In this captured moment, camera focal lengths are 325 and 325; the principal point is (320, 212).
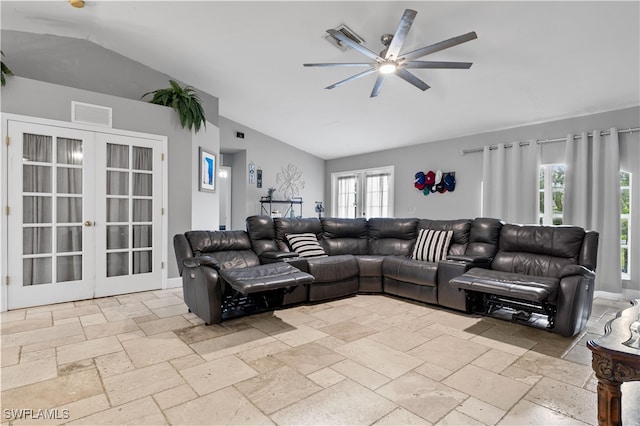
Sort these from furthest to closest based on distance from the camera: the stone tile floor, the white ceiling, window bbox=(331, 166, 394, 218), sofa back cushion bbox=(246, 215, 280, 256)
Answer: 1. window bbox=(331, 166, 394, 218)
2. sofa back cushion bbox=(246, 215, 280, 256)
3. the white ceiling
4. the stone tile floor

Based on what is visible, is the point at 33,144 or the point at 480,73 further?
the point at 480,73

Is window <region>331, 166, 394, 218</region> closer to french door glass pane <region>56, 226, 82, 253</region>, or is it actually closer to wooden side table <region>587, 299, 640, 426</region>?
french door glass pane <region>56, 226, 82, 253</region>

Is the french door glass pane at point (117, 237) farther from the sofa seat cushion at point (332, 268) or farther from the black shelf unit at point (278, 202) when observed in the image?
the black shelf unit at point (278, 202)

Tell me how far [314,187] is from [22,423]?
7.04m

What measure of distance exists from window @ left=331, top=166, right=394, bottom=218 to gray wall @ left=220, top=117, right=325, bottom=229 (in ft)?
2.60

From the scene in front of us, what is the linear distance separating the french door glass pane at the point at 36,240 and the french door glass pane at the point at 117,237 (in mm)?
591

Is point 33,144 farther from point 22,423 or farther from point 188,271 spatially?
point 22,423

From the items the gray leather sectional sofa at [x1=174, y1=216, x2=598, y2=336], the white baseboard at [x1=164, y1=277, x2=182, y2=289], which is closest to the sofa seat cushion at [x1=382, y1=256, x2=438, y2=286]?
the gray leather sectional sofa at [x1=174, y1=216, x2=598, y2=336]

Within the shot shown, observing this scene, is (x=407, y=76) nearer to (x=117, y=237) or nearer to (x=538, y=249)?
(x=538, y=249)

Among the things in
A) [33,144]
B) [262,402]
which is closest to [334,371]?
[262,402]

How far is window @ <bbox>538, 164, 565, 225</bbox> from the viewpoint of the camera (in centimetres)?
481

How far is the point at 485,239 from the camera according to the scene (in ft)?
13.1

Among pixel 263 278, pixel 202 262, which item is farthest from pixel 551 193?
pixel 202 262

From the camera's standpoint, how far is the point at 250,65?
447 centimetres
